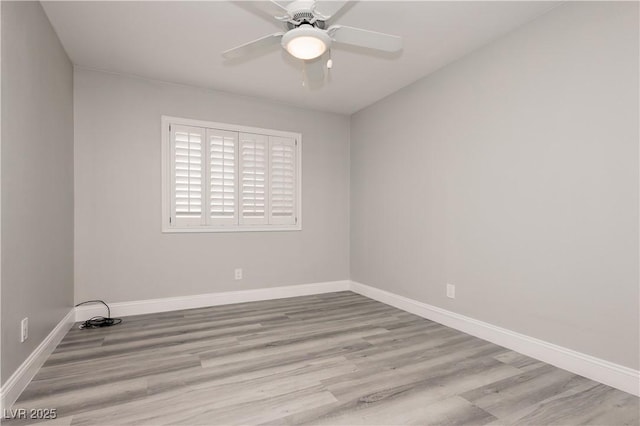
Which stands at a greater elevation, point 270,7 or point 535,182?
point 270,7

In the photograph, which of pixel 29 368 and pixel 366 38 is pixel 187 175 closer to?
pixel 29 368

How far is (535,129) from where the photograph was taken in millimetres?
2568

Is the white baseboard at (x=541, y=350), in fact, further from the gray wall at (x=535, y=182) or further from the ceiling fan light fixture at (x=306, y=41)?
the ceiling fan light fixture at (x=306, y=41)

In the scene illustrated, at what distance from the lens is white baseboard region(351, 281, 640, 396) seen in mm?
2074

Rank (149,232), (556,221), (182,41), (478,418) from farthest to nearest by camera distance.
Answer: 1. (149,232)
2. (182,41)
3. (556,221)
4. (478,418)

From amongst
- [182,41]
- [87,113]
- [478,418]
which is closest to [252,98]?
[182,41]

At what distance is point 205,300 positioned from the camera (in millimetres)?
3939

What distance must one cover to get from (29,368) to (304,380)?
5.70 ft

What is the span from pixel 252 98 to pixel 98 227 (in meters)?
2.29

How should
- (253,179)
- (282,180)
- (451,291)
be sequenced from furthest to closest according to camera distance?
(282,180), (253,179), (451,291)

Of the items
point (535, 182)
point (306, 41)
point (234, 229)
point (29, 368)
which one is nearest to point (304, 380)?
point (29, 368)

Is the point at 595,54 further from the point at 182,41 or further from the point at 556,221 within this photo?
the point at 182,41

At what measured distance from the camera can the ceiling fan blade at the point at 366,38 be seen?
2102 mm

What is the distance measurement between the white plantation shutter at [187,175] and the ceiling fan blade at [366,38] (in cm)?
234
